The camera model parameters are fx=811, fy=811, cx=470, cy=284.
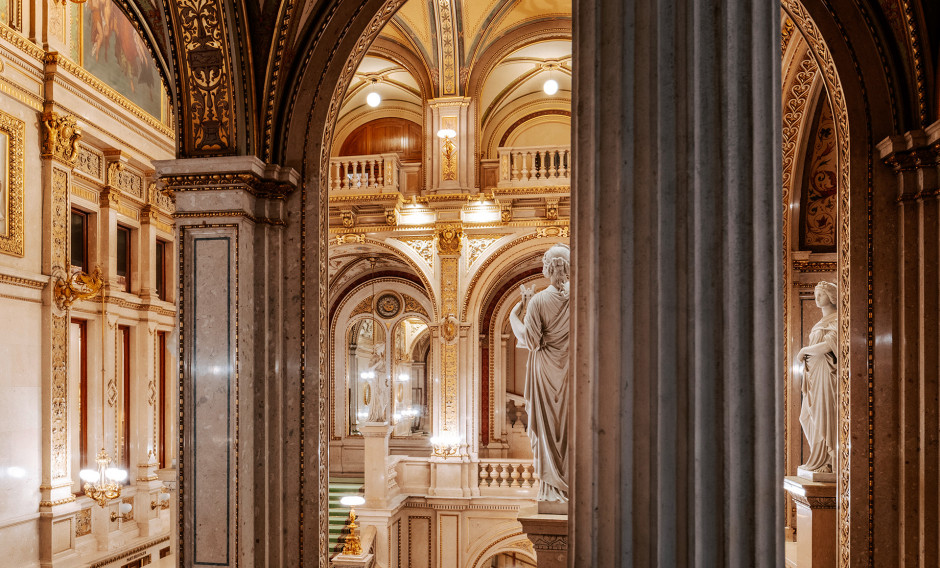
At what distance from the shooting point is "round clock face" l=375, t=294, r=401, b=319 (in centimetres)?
2044

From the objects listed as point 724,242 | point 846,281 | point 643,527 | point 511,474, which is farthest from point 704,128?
point 511,474

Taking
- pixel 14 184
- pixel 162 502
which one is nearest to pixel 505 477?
pixel 162 502

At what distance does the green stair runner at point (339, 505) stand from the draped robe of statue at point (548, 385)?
9202mm

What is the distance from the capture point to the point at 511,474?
49.6 ft

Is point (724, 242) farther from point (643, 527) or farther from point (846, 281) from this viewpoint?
point (846, 281)

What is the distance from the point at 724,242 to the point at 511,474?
1329 centimetres

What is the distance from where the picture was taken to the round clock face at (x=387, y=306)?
805 inches

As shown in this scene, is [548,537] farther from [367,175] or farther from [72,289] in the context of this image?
[367,175]

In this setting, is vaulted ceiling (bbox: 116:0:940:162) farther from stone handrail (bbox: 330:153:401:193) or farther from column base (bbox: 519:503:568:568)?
stone handrail (bbox: 330:153:401:193)

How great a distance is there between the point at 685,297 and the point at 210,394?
15.4ft

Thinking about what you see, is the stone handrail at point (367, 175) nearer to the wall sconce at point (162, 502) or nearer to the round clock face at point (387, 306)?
the round clock face at point (387, 306)

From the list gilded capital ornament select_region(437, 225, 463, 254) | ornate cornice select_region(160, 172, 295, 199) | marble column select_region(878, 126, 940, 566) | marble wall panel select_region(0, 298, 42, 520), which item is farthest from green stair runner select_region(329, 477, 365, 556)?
marble column select_region(878, 126, 940, 566)

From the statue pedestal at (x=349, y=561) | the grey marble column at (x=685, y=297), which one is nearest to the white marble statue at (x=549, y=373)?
the grey marble column at (x=685, y=297)

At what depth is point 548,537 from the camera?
5375 mm
